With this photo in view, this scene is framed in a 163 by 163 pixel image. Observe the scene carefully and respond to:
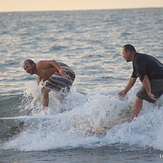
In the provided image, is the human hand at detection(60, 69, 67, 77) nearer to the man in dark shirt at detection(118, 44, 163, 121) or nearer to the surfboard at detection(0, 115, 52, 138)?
the surfboard at detection(0, 115, 52, 138)

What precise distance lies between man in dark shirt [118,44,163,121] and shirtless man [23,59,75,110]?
6.03 feet

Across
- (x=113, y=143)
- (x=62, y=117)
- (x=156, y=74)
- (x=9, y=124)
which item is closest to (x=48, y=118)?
(x=62, y=117)

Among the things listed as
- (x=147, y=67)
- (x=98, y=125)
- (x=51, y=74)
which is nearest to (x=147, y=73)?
(x=147, y=67)

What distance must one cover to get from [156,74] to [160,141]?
1.19 m

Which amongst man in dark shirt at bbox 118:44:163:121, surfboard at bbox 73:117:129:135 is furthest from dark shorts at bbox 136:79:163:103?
surfboard at bbox 73:117:129:135

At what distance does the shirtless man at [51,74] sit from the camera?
27.6 ft

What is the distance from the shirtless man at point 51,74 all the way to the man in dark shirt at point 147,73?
1.84 m

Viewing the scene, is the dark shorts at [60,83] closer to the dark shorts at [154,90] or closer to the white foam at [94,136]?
the white foam at [94,136]

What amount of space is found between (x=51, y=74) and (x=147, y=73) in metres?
2.49

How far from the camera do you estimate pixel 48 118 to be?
8.25m

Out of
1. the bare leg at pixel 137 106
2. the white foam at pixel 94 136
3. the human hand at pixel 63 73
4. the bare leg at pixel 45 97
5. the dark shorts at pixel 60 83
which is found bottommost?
the white foam at pixel 94 136

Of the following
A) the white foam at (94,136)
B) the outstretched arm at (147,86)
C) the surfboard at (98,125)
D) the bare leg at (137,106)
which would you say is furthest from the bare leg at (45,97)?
the outstretched arm at (147,86)

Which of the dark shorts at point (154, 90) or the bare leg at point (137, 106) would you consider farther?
the bare leg at point (137, 106)

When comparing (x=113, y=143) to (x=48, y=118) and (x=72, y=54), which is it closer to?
(x=48, y=118)
